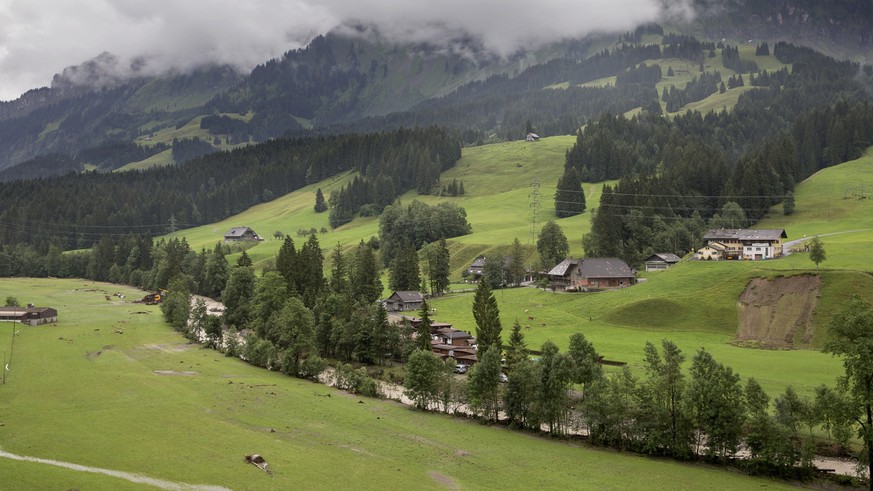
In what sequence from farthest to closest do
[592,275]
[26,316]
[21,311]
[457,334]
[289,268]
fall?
[592,275], [289,268], [21,311], [26,316], [457,334]

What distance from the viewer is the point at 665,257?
14388 cm

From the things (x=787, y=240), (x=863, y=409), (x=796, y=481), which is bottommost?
(x=796, y=481)

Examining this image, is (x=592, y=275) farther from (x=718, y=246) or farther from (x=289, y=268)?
(x=289, y=268)

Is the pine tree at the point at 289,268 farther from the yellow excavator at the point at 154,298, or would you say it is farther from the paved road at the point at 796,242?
the paved road at the point at 796,242

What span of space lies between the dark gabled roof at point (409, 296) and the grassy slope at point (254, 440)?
45.7 metres

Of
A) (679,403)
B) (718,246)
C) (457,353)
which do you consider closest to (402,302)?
(457,353)

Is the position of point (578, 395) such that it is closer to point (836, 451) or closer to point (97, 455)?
point (836, 451)

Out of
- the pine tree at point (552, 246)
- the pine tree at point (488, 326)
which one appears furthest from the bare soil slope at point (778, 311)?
the pine tree at point (552, 246)

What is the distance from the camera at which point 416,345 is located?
9706cm

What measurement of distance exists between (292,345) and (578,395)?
40.5m

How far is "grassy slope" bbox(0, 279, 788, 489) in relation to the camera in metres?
51.5

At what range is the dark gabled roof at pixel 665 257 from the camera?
143 m

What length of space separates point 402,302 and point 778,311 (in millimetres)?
66079

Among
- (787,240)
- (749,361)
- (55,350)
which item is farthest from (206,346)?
(787,240)
